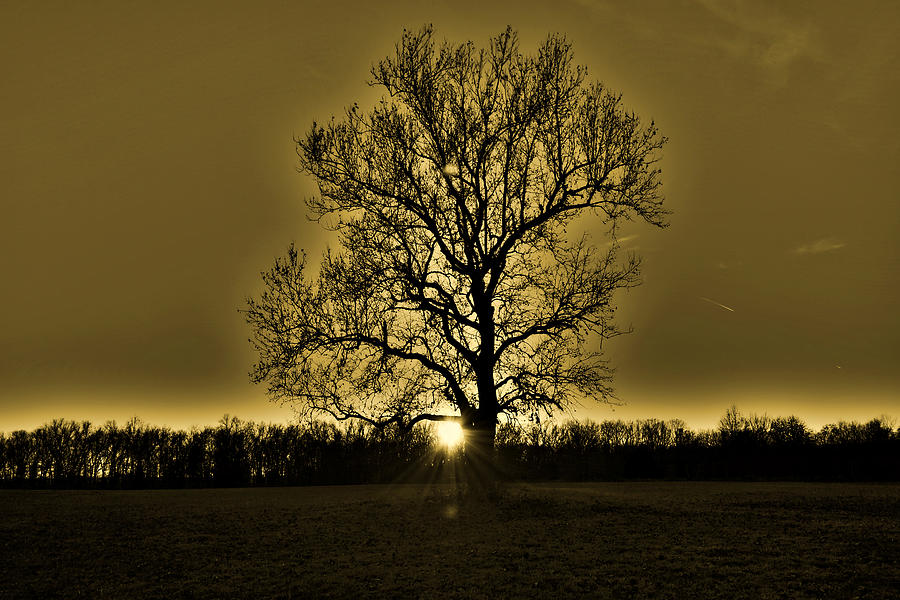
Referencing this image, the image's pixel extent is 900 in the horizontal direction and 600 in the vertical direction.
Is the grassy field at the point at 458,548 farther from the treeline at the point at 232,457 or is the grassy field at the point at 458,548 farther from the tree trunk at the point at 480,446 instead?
the treeline at the point at 232,457

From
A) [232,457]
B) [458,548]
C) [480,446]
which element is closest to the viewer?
[458,548]

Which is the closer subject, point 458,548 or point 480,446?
point 458,548

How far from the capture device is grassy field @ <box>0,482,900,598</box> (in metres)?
12.4

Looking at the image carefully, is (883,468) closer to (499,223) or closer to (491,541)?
(499,223)

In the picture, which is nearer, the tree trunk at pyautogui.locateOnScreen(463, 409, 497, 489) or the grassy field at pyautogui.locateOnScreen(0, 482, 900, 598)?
the grassy field at pyautogui.locateOnScreen(0, 482, 900, 598)

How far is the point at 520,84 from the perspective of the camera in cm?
2511

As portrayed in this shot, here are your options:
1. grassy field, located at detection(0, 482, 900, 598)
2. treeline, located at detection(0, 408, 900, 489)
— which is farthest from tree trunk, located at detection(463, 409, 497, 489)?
treeline, located at detection(0, 408, 900, 489)

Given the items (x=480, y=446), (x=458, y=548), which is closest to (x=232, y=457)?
(x=480, y=446)

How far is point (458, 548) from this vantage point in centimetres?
1548

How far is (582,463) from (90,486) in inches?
1076

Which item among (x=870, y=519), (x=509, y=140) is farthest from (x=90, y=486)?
(x=870, y=519)

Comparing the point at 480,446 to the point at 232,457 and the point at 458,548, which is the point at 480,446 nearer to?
the point at 458,548

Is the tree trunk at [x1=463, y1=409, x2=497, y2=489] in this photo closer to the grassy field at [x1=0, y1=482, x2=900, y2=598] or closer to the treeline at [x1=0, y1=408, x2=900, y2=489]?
the grassy field at [x1=0, y1=482, x2=900, y2=598]

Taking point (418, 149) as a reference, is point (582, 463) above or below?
below
